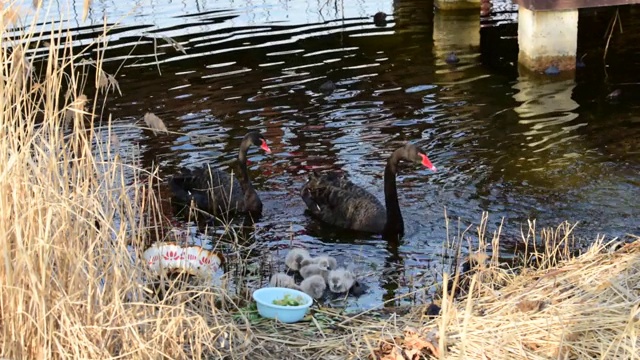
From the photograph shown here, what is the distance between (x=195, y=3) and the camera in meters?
17.9

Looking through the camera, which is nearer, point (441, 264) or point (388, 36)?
point (441, 264)

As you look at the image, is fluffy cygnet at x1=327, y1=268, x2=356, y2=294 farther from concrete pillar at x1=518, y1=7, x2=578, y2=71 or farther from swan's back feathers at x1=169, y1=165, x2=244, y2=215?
concrete pillar at x1=518, y1=7, x2=578, y2=71

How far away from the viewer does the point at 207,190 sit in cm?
838

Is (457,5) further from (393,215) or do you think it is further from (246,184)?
(393,215)

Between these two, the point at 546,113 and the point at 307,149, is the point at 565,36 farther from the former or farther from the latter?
the point at 307,149

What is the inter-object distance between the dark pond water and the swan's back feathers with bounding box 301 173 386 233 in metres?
0.16

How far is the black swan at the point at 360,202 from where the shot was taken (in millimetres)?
7758

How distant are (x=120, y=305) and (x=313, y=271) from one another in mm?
2535

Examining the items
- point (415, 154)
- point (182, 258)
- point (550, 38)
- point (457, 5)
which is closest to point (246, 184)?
point (415, 154)

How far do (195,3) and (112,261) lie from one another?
14.2 metres

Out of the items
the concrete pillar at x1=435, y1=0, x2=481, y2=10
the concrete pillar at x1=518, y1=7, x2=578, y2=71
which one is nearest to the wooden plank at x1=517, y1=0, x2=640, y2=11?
the concrete pillar at x1=518, y1=7, x2=578, y2=71

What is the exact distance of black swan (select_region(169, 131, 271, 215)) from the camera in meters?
8.27

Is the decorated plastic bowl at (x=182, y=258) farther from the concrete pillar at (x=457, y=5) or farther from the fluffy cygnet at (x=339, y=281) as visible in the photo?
the concrete pillar at (x=457, y=5)

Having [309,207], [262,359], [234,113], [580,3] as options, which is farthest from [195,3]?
[262,359]
